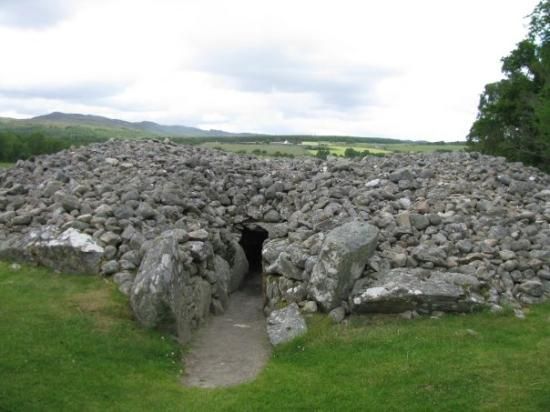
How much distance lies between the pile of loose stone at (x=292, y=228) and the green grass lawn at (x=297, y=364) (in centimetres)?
100

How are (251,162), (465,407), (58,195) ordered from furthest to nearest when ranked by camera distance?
(251,162) → (58,195) → (465,407)

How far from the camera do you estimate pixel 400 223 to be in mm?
20109

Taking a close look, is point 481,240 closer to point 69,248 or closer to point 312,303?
point 312,303

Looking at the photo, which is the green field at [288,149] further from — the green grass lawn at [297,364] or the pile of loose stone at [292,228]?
the green grass lawn at [297,364]

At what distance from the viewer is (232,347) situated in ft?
56.6

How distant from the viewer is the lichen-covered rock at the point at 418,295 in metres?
16.4

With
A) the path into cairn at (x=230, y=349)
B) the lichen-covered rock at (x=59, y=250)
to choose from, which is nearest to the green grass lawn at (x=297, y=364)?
the path into cairn at (x=230, y=349)

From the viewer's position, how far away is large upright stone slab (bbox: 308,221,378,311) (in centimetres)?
1719

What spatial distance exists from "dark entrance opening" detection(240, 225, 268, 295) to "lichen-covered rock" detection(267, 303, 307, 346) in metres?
5.96

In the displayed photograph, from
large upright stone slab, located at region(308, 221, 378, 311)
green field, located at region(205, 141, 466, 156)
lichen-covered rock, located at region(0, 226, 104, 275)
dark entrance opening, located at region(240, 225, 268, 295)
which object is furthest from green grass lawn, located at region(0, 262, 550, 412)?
green field, located at region(205, 141, 466, 156)

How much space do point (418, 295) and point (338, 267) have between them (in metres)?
2.43

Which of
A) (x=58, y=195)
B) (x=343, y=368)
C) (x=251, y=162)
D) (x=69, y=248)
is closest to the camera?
(x=343, y=368)

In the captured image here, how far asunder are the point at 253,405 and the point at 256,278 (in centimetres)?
1355

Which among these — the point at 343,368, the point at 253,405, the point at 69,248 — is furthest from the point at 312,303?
the point at 69,248
